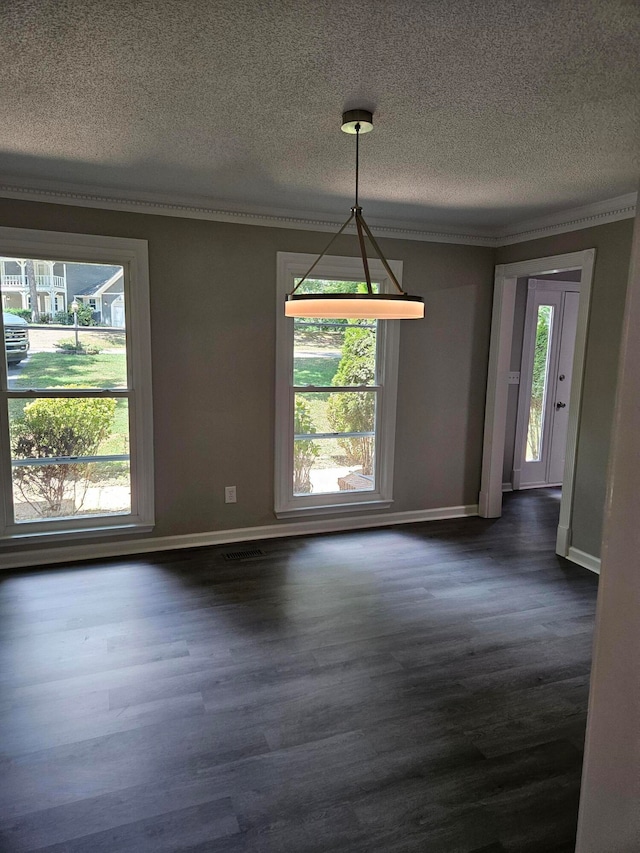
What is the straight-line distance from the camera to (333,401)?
181 inches

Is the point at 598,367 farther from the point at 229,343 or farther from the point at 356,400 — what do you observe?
the point at 229,343

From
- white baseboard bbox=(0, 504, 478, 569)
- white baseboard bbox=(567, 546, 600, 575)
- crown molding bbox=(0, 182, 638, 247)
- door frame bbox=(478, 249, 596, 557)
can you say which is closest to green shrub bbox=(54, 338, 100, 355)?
crown molding bbox=(0, 182, 638, 247)

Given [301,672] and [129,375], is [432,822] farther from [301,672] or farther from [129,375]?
→ [129,375]

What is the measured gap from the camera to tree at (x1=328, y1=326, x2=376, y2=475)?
4590 millimetres

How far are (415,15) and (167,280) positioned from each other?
2.67 metres

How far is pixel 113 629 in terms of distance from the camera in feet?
9.91

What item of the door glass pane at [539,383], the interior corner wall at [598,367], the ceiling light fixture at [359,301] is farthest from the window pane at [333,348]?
the door glass pane at [539,383]

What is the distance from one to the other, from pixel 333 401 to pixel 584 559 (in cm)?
224

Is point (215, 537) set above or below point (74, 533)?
below

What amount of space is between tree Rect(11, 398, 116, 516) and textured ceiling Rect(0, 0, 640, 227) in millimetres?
1473

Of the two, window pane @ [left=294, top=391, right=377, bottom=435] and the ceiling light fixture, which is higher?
the ceiling light fixture

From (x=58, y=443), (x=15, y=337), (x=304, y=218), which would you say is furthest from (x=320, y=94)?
(x=58, y=443)

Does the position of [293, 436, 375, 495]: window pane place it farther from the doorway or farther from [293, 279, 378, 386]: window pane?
the doorway

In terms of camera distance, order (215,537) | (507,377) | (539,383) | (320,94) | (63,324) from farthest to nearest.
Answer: (539,383), (507,377), (215,537), (63,324), (320,94)
